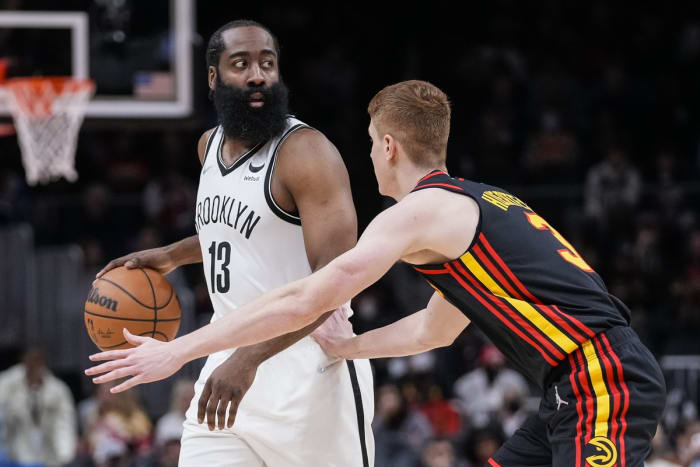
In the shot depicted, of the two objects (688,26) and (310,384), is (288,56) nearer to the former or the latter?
(688,26)

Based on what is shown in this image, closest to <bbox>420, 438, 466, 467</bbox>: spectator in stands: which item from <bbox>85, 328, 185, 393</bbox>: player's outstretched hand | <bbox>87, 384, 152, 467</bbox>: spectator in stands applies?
<bbox>87, 384, 152, 467</bbox>: spectator in stands

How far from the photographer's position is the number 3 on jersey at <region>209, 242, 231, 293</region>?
14.4 ft

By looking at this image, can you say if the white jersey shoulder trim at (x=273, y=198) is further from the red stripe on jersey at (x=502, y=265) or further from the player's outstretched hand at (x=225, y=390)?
the red stripe on jersey at (x=502, y=265)

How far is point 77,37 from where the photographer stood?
27.1 ft

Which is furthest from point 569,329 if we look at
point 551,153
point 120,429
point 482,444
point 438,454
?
point 551,153

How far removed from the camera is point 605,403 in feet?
11.7

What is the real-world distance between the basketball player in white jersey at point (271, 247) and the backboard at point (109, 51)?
Result: 3.64m

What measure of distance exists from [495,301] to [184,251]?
65.0 inches

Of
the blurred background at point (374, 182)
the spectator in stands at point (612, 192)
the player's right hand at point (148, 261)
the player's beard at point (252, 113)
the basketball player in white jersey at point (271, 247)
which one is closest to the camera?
the basketball player in white jersey at point (271, 247)

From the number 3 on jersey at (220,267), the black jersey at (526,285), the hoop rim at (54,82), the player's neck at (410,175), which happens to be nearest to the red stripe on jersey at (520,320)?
the black jersey at (526,285)

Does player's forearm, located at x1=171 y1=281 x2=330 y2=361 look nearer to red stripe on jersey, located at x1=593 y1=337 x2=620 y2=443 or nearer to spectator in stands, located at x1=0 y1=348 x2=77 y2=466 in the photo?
red stripe on jersey, located at x1=593 y1=337 x2=620 y2=443

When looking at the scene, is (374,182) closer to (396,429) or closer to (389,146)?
(396,429)

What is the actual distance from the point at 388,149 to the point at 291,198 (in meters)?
0.56

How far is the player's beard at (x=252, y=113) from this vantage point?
4.45m
